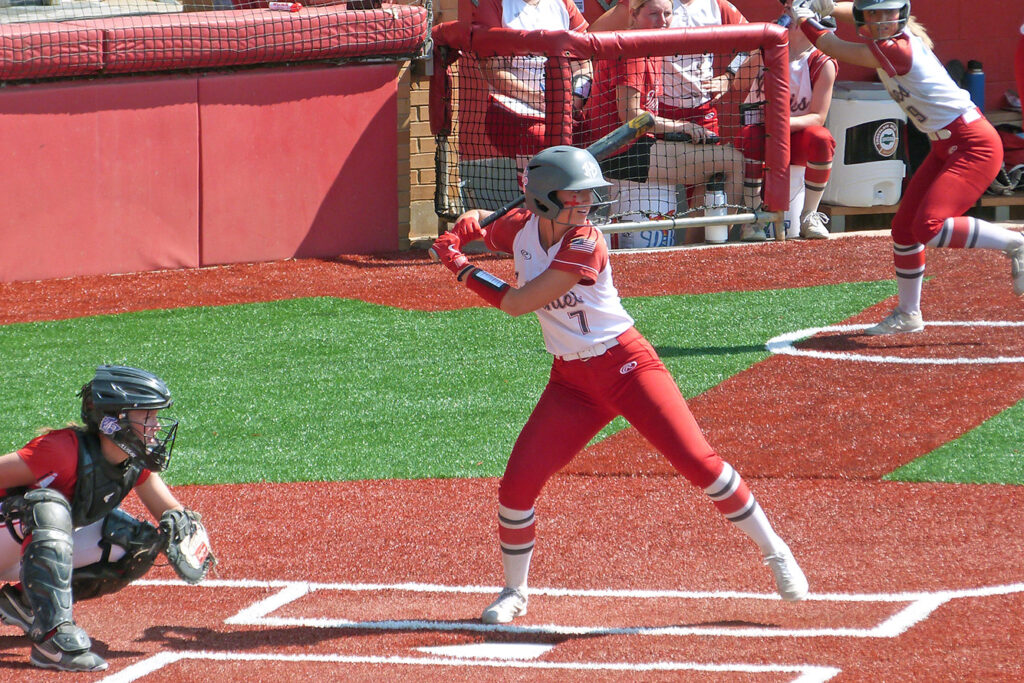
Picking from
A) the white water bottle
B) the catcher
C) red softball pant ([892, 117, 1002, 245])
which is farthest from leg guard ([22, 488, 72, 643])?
the white water bottle

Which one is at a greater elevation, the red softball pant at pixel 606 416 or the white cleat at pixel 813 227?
the red softball pant at pixel 606 416

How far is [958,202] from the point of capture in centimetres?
750

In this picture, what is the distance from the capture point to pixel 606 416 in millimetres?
4520

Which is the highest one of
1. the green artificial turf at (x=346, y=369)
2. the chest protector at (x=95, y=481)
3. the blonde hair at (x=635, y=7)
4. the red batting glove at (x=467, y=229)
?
the blonde hair at (x=635, y=7)

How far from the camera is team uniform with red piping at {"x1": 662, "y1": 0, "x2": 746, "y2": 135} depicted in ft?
34.4

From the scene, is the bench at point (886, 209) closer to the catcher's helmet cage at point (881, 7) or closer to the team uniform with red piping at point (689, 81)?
the team uniform with red piping at point (689, 81)

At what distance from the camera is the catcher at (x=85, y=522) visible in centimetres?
412

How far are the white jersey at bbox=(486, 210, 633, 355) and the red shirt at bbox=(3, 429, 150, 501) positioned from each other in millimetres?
1620

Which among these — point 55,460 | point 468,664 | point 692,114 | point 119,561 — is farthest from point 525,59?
point 468,664

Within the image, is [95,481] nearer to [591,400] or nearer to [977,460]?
[591,400]

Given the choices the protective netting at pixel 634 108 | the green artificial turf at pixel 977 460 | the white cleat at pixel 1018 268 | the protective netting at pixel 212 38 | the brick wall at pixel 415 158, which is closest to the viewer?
the green artificial turf at pixel 977 460

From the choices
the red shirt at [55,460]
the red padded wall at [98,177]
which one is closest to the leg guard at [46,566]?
the red shirt at [55,460]

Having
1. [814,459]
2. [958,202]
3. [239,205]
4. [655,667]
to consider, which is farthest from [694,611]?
[239,205]

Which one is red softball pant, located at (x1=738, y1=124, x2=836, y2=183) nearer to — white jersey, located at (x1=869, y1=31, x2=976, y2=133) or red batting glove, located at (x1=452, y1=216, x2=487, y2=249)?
white jersey, located at (x1=869, y1=31, x2=976, y2=133)
